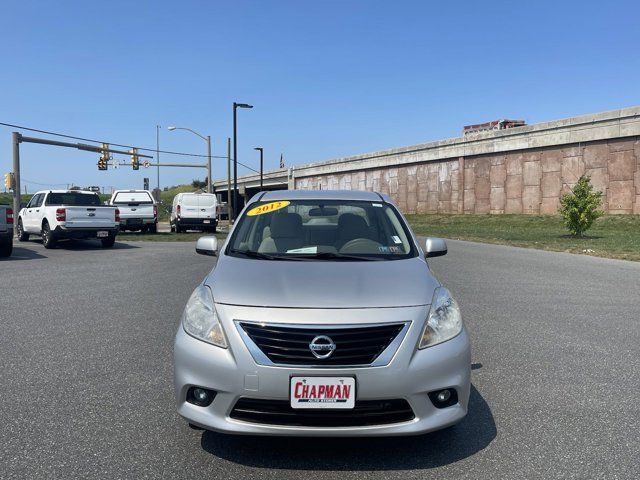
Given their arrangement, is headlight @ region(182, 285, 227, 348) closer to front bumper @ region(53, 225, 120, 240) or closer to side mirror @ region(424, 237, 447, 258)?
side mirror @ region(424, 237, 447, 258)

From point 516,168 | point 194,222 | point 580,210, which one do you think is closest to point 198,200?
point 194,222

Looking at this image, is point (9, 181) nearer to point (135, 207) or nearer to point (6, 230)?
point (135, 207)

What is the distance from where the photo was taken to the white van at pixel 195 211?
27562 millimetres

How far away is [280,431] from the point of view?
122 inches

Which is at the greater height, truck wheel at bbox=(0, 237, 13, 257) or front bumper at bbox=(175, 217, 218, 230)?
front bumper at bbox=(175, 217, 218, 230)

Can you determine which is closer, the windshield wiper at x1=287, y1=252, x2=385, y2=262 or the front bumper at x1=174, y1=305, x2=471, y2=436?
the front bumper at x1=174, y1=305, x2=471, y2=436

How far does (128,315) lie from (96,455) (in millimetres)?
4393

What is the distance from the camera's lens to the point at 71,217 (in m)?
17.8

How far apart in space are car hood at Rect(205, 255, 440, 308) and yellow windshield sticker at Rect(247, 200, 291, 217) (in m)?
0.92

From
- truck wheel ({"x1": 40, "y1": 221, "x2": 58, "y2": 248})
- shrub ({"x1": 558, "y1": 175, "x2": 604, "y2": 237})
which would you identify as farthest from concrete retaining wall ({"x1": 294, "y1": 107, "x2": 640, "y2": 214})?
truck wheel ({"x1": 40, "y1": 221, "x2": 58, "y2": 248})

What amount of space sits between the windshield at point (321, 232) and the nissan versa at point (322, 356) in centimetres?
72

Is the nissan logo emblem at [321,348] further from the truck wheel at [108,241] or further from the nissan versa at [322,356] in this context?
the truck wheel at [108,241]

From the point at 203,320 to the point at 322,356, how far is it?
801mm

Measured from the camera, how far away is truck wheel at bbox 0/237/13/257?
1543cm
